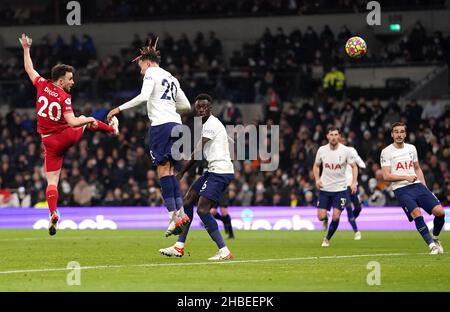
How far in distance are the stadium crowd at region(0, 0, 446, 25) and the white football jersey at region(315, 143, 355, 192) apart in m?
18.0

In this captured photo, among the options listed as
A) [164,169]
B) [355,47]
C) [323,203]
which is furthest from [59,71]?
[323,203]

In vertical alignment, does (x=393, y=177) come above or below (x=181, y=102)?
below

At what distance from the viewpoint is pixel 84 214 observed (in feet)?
106

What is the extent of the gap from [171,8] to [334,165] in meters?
22.8

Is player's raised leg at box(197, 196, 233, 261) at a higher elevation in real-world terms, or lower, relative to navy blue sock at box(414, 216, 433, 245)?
higher

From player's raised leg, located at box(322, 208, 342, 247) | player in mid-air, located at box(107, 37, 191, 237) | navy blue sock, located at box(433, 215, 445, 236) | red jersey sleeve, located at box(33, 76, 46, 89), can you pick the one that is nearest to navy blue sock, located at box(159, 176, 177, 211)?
player in mid-air, located at box(107, 37, 191, 237)

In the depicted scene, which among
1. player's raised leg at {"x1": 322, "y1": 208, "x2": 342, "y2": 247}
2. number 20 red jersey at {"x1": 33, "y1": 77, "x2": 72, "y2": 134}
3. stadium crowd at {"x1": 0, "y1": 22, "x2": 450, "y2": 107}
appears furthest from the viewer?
stadium crowd at {"x1": 0, "y1": 22, "x2": 450, "y2": 107}

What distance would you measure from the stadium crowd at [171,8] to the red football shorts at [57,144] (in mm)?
24330

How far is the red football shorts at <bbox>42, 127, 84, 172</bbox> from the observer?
699 inches

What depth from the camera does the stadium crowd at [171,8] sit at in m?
41.0

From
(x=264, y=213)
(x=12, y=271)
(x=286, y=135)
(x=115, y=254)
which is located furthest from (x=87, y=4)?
(x=12, y=271)

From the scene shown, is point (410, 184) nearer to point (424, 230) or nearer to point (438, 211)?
point (438, 211)

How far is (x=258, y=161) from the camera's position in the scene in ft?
112

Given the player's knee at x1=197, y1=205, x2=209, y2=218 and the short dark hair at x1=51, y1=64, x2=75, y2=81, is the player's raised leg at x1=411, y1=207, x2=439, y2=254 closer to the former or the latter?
the player's knee at x1=197, y1=205, x2=209, y2=218
